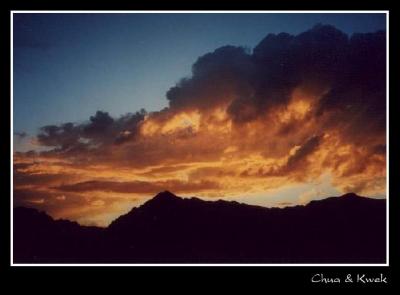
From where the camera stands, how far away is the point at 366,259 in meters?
→ 4.30

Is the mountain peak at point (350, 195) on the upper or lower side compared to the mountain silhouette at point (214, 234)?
upper

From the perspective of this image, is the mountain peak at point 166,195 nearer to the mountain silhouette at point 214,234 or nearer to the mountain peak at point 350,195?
the mountain silhouette at point 214,234

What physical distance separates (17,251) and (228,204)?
2249 millimetres

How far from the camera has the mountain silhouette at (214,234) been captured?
14.3 feet

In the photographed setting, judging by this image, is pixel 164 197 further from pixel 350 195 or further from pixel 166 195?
pixel 350 195

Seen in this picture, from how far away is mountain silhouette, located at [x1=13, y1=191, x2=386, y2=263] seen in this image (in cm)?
436

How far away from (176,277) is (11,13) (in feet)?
10.5

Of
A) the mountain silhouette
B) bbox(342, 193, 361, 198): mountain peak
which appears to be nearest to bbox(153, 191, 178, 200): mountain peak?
the mountain silhouette

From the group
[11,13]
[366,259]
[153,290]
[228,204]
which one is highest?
[11,13]

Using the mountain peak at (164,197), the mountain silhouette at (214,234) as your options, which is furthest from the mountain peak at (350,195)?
the mountain peak at (164,197)

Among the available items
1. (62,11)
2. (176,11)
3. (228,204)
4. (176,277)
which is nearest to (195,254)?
(176,277)

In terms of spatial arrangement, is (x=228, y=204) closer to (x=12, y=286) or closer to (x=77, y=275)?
(x=77, y=275)

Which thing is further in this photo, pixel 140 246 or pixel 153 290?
pixel 140 246

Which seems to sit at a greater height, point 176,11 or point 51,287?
point 176,11
